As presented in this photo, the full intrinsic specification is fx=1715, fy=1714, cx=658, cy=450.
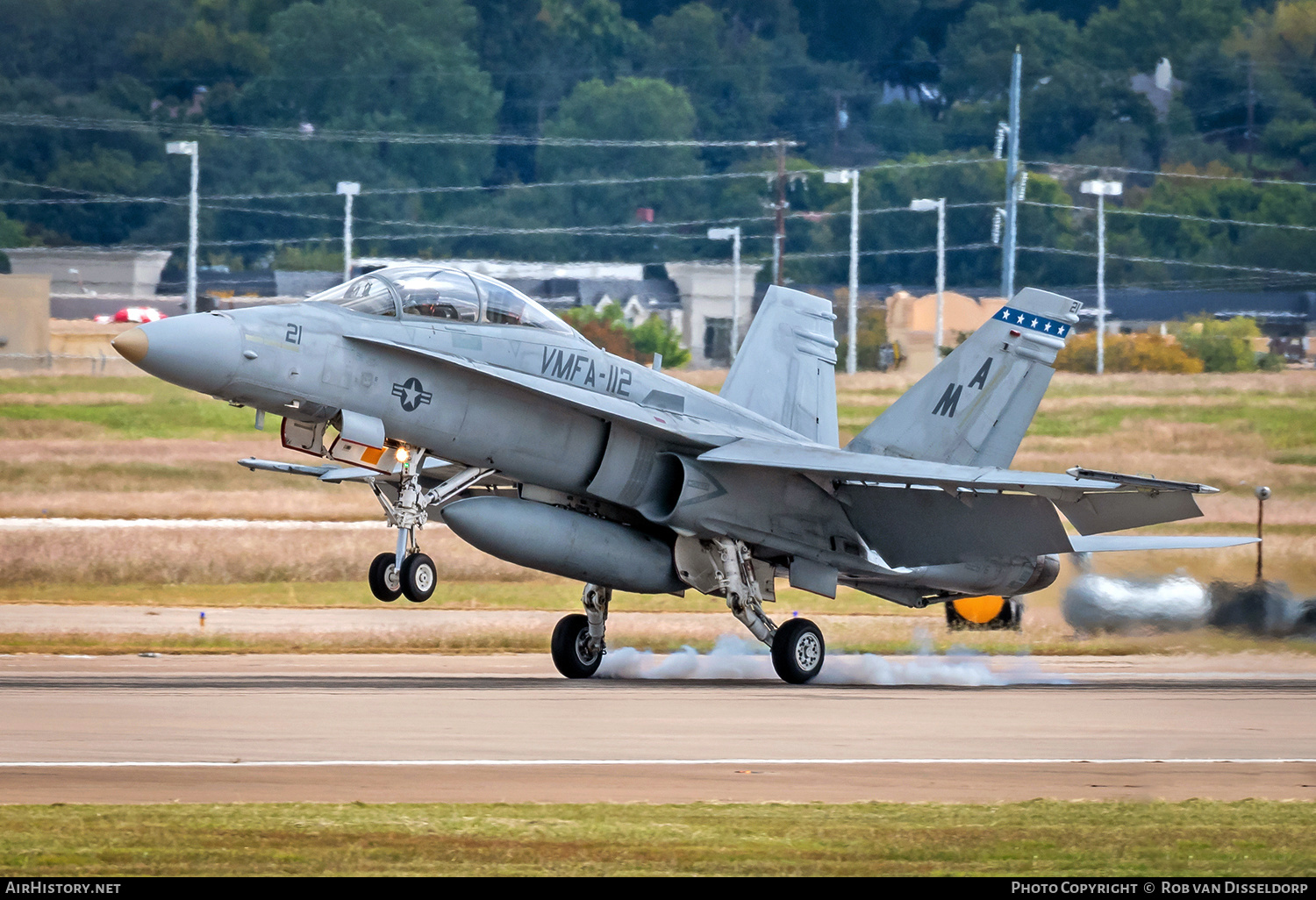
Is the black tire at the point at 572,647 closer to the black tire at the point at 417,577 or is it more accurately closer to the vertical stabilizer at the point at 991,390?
the black tire at the point at 417,577

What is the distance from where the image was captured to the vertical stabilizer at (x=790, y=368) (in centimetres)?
2102

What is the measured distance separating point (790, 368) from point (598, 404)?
4993 mm

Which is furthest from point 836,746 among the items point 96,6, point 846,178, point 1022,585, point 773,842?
point 96,6

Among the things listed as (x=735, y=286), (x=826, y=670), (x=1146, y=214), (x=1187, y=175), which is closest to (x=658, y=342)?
(x=735, y=286)

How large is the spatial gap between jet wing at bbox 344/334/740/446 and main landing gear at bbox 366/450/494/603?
1015mm

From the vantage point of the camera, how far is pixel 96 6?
74.2 m

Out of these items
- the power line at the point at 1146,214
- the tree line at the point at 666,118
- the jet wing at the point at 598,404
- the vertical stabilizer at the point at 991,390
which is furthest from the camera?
the power line at the point at 1146,214

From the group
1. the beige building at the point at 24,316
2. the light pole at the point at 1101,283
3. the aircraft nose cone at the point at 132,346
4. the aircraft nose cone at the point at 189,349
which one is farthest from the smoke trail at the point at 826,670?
the light pole at the point at 1101,283

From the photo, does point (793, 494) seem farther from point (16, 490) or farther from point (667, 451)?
point (16, 490)

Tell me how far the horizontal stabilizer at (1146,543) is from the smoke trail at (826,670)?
1.55 metres

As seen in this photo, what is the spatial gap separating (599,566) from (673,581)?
50.6 inches

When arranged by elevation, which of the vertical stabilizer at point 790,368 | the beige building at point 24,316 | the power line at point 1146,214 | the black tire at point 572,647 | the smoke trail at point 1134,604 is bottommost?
the black tire at point 572,647

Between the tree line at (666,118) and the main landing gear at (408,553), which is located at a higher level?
the tree line at (666,118)

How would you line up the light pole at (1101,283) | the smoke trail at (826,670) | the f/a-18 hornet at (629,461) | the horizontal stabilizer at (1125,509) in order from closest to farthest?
the f/a-18 hornet at (629,461) < the horizontal stabilizer at (1125,509) < the smoke trail at (826,670) < the light pole at (1101,283)
